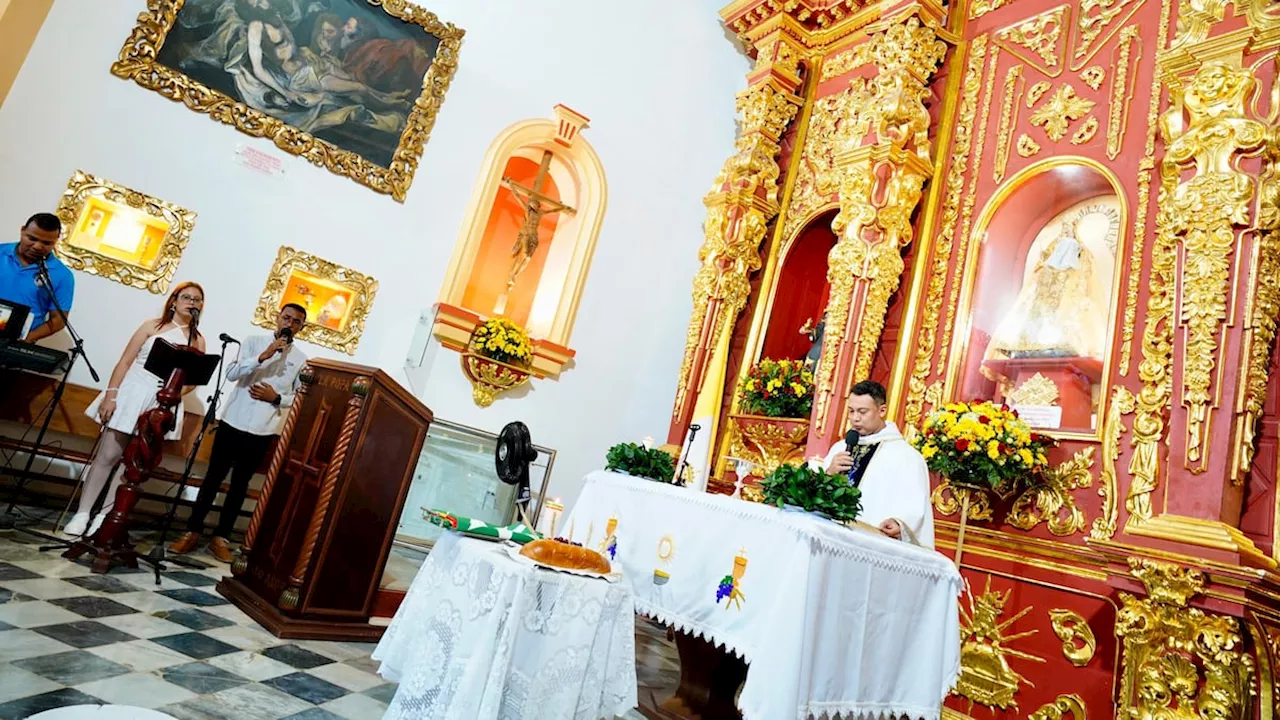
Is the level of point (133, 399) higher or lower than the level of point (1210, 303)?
lower

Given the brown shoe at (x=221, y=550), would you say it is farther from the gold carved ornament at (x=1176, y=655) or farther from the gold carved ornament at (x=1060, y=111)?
the gold carved ornament at (x=1060, y=111)

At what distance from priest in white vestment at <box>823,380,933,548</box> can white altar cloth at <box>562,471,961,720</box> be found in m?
0.37

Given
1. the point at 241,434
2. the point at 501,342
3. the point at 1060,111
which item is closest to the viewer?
the point at 241,434

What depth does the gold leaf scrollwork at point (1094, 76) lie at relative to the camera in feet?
18.9

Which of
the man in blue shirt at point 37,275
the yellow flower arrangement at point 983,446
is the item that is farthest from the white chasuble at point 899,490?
the man in blue shirt at point 37,275

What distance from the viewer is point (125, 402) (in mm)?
4641

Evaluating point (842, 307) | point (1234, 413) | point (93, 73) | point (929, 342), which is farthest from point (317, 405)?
point (1234, 413)

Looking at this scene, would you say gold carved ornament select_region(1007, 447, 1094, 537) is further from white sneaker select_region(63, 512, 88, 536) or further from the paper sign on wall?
the paper sign on wall

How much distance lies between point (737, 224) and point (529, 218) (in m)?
2.12

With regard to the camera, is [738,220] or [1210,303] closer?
[1210,303]

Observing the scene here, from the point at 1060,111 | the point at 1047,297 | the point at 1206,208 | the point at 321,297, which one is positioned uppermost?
the point at 1060,111

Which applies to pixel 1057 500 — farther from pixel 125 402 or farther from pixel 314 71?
pixel 314 71

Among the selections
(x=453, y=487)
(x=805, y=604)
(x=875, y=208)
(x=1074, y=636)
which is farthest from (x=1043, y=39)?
(x=453, y=487)

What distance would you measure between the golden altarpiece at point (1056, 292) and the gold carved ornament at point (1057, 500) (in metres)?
0.01
